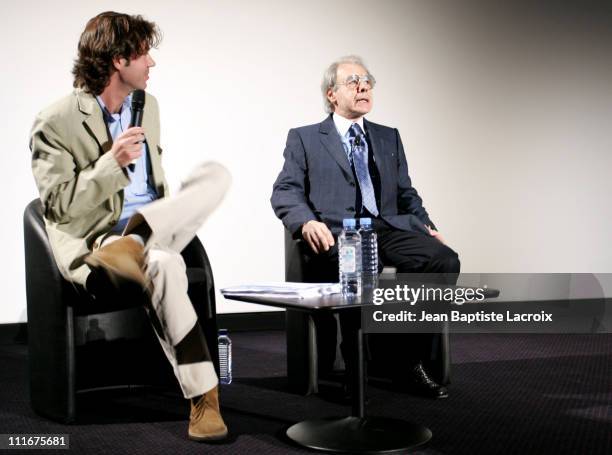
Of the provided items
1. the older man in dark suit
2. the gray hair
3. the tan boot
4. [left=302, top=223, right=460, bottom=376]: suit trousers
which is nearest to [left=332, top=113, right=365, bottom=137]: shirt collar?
the older man in dark suit

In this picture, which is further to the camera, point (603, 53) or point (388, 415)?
point (603, 53)

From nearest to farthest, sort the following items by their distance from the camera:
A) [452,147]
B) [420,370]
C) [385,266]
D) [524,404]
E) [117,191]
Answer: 1. [117,191]
2. [524,404]
3. [420,370]
4. [385,266]
5. [452,147]

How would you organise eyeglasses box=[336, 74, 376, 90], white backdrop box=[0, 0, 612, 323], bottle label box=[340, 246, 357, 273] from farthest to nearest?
1. white backdrop box=[0, 0, 612, 323]
2. eyeglasses box=[336, 74, 376, 90]
3. bottle label box=[340, 246, 357, 273]

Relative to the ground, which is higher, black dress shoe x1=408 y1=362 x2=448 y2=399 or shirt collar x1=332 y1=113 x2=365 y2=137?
shirt collar x1=332 y1=113 x2=365 y2=137

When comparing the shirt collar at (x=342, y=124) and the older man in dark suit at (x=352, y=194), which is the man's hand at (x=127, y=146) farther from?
the shirt collar at (x=342, y=124)

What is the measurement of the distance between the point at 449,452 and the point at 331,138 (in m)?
1.50

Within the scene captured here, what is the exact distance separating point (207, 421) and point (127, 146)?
2.84ft

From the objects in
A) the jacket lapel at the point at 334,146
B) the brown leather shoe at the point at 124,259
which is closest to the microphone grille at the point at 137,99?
the brown leather shoe at the point at 124,259

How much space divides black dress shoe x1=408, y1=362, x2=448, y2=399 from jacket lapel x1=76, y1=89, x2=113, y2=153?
1362 mm

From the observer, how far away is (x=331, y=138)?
10.9 feet

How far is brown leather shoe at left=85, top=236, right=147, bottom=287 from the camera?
7.70 ft

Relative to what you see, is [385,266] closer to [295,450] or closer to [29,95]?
[295,450]

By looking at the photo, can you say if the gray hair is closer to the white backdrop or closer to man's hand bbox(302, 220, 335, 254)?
man's hand bbox(302, 220, 335, 254)

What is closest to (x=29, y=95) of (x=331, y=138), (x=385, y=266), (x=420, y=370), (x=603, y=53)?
(x=331, y=138)
